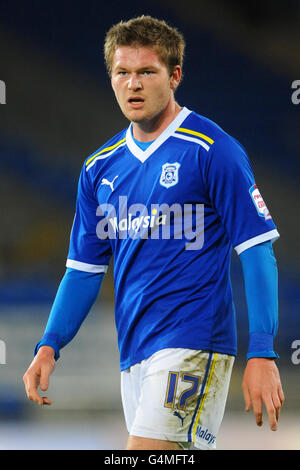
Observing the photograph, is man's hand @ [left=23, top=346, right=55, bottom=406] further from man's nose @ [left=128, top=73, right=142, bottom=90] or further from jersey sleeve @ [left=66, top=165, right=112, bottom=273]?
man's nose @ [left=128, top=73, right=142, bottom=90]

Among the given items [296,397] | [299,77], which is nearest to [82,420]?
[296,397]

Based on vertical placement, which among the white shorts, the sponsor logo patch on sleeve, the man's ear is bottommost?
the white shorts

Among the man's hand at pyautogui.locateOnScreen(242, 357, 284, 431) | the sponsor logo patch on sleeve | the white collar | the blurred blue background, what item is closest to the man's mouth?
the white collar

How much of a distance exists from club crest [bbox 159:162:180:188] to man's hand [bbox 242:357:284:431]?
0.61m

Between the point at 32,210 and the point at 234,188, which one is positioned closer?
the point at 234,188

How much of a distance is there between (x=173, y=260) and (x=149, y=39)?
0.73 metres

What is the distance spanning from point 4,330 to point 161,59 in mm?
4095

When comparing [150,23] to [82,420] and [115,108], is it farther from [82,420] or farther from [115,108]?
[115,108]

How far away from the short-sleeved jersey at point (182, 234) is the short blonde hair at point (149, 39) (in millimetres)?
202

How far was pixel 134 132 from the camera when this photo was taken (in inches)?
104

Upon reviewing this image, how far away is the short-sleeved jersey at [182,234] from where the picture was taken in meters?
2.33

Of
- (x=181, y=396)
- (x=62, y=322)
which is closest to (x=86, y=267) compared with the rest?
(x=62, y=322)

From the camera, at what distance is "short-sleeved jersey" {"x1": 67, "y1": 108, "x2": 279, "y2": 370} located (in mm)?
2330

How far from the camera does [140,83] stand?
2.47 meters
